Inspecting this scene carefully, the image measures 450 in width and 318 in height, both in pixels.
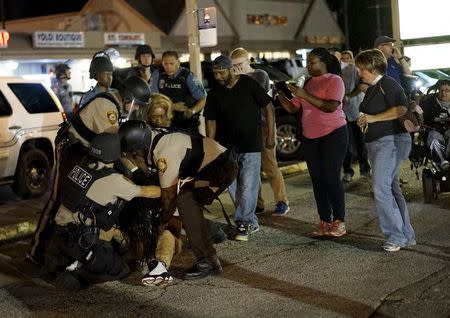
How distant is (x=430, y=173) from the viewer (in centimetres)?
785

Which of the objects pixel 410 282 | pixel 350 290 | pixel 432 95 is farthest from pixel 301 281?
pixel 432 95

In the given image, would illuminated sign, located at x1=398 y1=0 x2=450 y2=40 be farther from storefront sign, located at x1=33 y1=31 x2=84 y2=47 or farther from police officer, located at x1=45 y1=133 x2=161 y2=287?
storefront sign, located at x1=33 y1=31 x2=84 y2=47

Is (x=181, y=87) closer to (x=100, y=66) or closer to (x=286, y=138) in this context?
(x=100, y=66)

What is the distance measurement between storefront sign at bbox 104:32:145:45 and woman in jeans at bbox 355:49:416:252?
50.0 ft

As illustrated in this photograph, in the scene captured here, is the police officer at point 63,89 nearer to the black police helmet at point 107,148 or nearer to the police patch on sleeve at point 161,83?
the police patch on sleeve at point 161,83

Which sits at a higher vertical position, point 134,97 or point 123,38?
point 123,38

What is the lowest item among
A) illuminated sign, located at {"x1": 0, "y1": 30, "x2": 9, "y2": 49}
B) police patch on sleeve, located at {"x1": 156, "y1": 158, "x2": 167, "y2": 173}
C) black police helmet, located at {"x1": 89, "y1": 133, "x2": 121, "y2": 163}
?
police patch on sleeve, located at {"x1": 156, "y1": 158, "x2": 167, "y2": 173}

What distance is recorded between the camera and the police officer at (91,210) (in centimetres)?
525

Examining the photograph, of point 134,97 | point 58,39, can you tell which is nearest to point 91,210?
point 134,97

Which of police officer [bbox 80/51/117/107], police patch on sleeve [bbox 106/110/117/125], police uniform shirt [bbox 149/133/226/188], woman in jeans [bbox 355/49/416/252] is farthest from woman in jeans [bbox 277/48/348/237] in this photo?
police officer [bbox 80/51/117/107]

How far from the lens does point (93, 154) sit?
5.25 m

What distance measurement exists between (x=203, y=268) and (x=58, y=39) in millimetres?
14991

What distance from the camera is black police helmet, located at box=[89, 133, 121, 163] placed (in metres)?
5.17

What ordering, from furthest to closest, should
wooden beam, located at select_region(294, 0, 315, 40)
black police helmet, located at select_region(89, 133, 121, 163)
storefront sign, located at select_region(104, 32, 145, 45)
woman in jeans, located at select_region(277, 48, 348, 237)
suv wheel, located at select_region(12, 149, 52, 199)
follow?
wooden beam, located at select_region(294, 0, 315, 40), storefront sign, located at select_region(104, 32, 145, 45), suv wheel, located at select_region(12, 149, 52, 199), woman in jeans, located at select_region(277, 48, 348, 237), black police helmet, located at select_region(89, 133, 121, 163)
